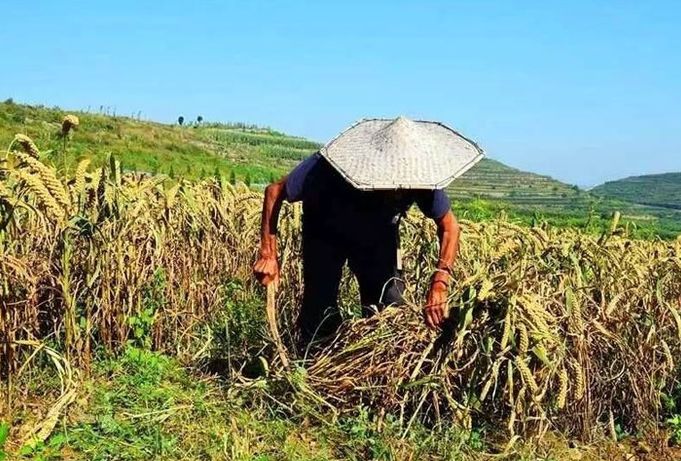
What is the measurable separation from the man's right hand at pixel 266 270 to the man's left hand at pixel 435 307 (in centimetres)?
69

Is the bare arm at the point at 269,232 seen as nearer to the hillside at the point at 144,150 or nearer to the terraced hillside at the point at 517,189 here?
the hillside at the point at 144,150

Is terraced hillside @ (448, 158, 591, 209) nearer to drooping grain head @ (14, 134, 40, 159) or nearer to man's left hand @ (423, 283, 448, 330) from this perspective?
man's left hand @ (423, 283, 448, 330)

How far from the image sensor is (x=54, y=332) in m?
3.41

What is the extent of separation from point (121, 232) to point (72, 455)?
3.79 feet

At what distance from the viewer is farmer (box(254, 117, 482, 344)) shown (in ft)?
9.96

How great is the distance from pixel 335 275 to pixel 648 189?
173 ft

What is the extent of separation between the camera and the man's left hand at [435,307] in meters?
3.13

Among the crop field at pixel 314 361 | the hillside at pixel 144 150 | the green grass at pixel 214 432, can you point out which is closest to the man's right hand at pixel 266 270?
the crop field at pixel 314 361

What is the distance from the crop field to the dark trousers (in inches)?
4.8

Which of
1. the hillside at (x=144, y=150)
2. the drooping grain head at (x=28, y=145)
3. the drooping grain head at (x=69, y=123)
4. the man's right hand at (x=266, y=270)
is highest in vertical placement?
the hillside at (x=144, y=150)

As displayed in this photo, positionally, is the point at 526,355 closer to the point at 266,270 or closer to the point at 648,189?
the point at 266,270

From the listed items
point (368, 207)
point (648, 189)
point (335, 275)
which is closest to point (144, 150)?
point (335, 275)

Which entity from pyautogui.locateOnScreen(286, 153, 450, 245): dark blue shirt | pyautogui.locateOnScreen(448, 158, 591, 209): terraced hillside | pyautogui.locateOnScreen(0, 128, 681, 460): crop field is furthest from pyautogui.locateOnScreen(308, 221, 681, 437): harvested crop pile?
pyautogui.locateOnScreen(448, 158, 591, 209): terraced hillside

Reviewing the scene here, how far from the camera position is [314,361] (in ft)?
11.3
